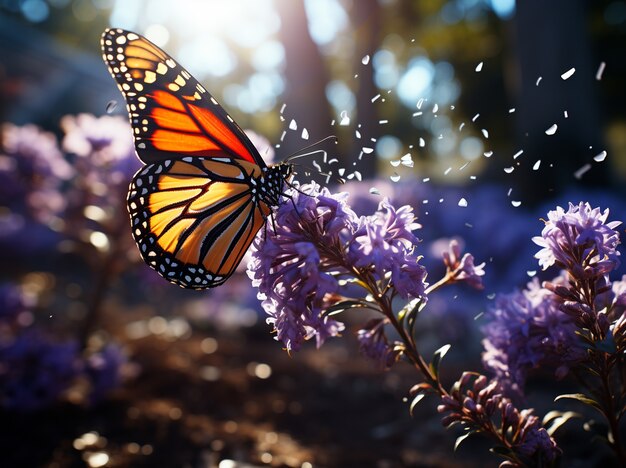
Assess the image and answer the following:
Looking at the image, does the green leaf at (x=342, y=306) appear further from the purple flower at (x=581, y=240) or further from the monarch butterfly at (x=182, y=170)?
the monarch butterfly at (x=182, y=170)

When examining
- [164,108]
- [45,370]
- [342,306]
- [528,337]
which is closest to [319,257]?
[342,306]

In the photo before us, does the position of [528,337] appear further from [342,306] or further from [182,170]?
[182,170]

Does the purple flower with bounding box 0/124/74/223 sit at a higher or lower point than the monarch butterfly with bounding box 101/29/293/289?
higher

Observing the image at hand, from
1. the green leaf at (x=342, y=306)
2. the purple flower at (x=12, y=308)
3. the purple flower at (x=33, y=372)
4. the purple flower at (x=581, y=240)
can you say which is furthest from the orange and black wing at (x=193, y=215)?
the purple flower at (x=12, y=308)

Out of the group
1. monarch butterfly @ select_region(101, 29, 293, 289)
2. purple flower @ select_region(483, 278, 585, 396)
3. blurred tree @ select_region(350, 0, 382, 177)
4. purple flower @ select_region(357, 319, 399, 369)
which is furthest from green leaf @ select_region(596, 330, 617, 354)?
blurred tree @ select_region(350, 0, 382, 177)

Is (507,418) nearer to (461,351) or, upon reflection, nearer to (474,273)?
(474,273)

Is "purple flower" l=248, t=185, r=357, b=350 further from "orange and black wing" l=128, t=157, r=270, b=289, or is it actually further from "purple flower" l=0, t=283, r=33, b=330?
"purple flower" l=0, t=283, r=33, b=330

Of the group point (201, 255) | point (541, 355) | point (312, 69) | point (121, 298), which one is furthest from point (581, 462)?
point (121, 298)
